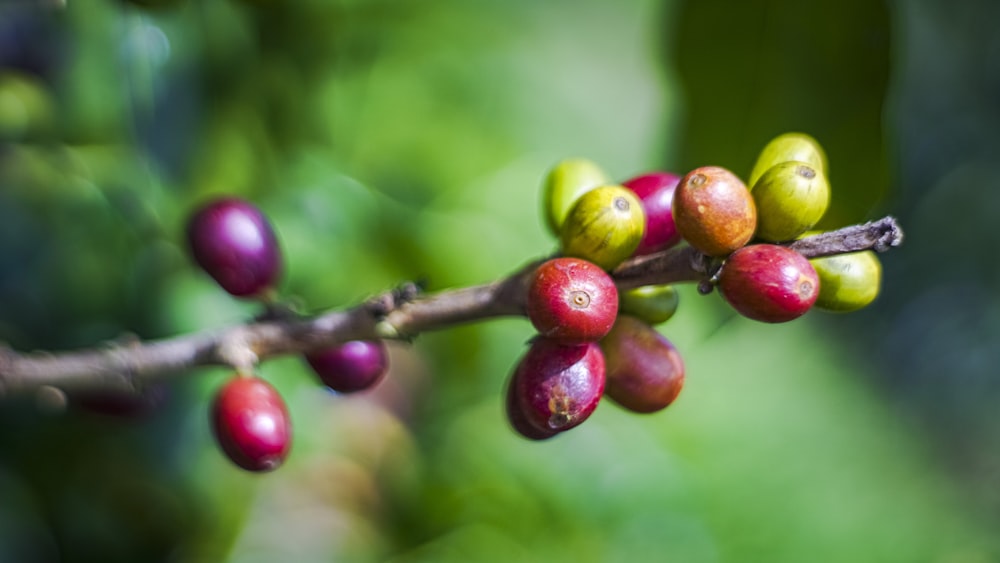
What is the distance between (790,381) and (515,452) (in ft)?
1.93

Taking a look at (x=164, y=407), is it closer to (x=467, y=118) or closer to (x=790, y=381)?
(x=467, y=118)

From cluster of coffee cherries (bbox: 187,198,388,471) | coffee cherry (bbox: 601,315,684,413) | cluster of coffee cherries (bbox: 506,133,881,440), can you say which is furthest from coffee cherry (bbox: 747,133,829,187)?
cluster of coffee cherries (bbox: 187,198,388,471)

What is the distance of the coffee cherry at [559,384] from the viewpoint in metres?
0.60

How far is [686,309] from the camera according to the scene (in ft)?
4.33

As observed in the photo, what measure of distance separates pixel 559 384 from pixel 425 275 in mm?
602

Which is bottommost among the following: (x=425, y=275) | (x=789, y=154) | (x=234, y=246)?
(x=789, y=154)

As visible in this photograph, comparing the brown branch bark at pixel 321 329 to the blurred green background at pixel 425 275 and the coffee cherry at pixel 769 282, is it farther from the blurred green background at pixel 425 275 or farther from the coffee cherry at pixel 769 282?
the blurred green background at pixel 425 275

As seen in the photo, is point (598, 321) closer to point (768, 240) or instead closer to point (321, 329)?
point (768, 240)

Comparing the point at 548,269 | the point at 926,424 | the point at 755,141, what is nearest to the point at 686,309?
the point at 755,141

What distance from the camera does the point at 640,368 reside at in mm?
644

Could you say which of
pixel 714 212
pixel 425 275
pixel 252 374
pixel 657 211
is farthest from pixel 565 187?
pixel 425 275

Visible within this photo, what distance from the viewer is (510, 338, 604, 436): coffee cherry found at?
60cm

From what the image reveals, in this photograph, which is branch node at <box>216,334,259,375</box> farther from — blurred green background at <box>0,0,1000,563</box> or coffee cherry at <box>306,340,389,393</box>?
blurred green background at <box>0,0,1000,563</box>

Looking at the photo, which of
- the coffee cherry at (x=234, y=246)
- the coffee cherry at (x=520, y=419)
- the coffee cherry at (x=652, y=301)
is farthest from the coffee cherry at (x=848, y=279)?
the coffee cherry at (x=234, y=246)
